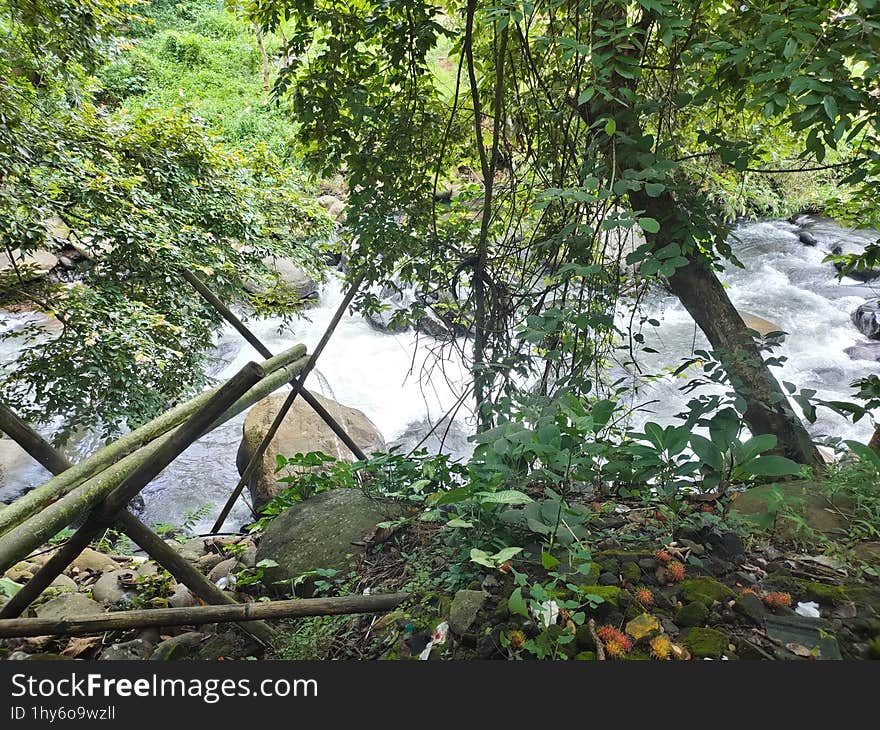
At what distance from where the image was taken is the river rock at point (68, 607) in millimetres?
2674

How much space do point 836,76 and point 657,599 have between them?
4.90 ft

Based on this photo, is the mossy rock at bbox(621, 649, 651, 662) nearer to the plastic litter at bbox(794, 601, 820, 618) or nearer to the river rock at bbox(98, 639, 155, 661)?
the plastic litter at bbox(794, 601, 820, 618)

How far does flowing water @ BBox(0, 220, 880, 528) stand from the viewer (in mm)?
6074

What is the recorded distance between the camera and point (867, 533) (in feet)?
5.86

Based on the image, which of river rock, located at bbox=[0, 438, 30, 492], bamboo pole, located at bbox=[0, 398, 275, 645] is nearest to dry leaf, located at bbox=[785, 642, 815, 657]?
bamboo pole, located at bbox=[0, 398, 275, 645]

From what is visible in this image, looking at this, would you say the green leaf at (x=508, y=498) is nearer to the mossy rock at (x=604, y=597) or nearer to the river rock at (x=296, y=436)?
the mossy rock at (x=604, y=597)

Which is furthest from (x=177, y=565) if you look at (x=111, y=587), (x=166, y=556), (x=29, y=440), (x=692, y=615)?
(x=692, y=615)

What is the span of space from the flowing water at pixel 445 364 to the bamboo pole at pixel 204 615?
11.4 ft

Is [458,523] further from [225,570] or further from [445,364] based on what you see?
[445,364]

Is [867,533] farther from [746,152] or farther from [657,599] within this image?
[746,152]

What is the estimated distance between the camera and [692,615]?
4.72 ft

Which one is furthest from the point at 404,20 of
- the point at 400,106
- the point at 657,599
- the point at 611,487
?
the point at 657,599

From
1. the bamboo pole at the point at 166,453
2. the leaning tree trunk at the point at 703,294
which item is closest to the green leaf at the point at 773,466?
the leaning tree trunk at the point at 703,294

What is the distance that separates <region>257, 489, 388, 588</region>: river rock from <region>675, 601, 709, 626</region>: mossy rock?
4.54ft
